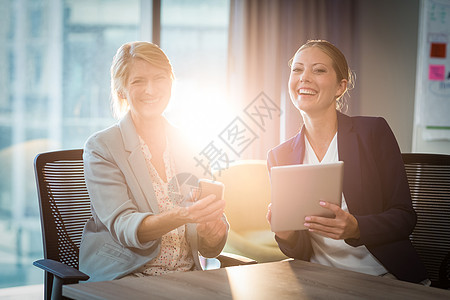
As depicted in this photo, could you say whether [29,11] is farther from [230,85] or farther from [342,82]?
[342,82]

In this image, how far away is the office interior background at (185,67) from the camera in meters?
3.53

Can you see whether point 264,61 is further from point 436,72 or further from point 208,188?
point 208,188

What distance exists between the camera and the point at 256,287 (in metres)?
1.39

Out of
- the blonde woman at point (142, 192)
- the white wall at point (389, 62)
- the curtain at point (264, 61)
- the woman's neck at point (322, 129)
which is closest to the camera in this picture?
the blonde woman at point (142, 192)

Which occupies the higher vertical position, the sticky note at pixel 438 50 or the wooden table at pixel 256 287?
the sticky note at pixel 438 50

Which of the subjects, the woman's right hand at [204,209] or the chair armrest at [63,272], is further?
the woman's right hand at [204,209]

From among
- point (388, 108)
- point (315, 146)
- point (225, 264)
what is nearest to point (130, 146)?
point (225, 264)

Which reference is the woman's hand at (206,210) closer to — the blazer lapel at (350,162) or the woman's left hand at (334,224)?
the woman's left hand at (334,224)

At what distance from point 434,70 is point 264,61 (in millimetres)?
1310

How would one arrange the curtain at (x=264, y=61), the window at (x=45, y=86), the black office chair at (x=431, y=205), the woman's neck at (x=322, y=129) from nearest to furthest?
the woman's neck at (x=322, y=129), the black office chair at (x=431, y=205), the window at (x=45, y=86), the curtain at (x=264, y=61)

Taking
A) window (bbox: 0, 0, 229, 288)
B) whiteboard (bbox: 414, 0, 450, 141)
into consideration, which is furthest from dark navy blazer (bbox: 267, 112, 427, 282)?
whiteboard (bbox: 414, 0, 450, 141)

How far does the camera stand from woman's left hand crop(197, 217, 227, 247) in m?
1.86

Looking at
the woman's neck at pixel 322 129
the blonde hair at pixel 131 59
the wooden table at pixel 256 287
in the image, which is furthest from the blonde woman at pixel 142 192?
the woman's neck at pixel 322 129

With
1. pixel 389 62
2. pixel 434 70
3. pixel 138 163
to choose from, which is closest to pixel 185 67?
pixel 389 62
